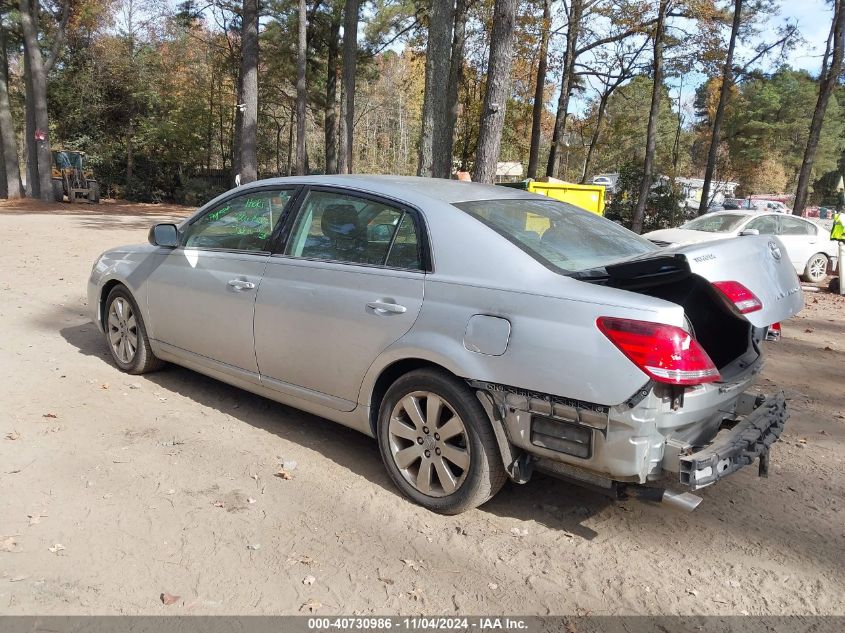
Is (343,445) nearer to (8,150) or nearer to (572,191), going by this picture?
(572,191)

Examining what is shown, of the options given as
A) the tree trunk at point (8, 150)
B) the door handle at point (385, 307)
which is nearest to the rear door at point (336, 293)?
the door handle at point (385, 307)

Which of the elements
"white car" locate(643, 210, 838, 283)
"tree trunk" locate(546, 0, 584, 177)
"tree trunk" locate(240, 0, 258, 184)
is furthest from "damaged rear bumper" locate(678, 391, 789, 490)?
"tree trunk" locate(546, 0, 584, 177)

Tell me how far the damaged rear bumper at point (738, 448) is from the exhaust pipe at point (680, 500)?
3.0 inches

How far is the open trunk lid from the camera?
2.95 metres

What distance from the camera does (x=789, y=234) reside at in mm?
13555

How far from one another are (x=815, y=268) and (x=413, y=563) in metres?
13.8

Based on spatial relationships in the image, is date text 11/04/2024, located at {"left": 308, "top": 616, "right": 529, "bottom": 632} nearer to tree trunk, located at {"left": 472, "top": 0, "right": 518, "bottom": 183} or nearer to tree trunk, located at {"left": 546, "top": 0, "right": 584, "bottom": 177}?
tree trunk, located at {"left": 472, "top": 0, "right": 518, "bottom": 183}

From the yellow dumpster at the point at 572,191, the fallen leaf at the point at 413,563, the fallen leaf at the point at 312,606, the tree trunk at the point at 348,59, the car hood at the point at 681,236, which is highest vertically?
the tree trunk at the point at 348,59

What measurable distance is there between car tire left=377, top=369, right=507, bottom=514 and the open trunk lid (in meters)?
0.96

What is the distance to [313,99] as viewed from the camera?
33.2 m

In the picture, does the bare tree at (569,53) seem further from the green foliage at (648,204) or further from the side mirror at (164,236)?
the side mirror at (164,236)

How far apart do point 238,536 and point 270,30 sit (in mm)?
31548

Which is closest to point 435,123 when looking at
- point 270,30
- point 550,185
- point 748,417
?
point 550,185

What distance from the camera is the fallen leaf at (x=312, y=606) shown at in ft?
8.53
